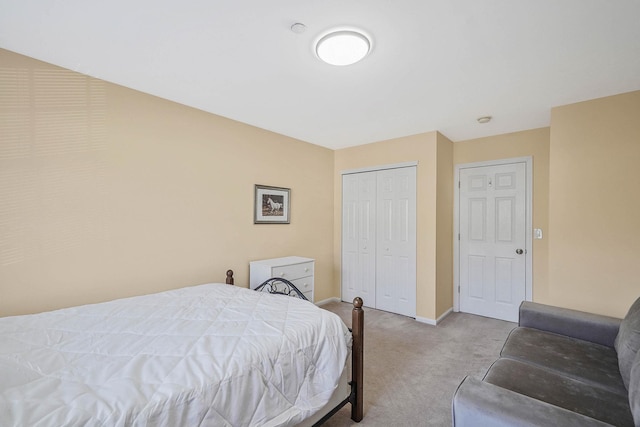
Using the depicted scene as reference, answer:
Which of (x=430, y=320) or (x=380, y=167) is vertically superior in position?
(x=380, y=167)

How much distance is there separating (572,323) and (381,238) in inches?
90.7

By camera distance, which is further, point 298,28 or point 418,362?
point 418,362

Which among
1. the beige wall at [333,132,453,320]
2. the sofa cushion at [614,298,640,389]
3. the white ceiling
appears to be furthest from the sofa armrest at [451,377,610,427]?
the beige wall at [333,132,453,320]

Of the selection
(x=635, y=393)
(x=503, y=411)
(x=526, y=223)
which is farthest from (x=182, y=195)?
(x=526, y=223)

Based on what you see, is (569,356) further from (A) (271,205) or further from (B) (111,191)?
(B) (111,191)

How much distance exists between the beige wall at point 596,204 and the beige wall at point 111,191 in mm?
3044

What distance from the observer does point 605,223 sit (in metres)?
2.53

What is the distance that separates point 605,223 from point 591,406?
192cm

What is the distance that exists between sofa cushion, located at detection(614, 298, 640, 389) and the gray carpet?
998mm

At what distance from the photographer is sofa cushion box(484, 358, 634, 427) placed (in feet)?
4.14

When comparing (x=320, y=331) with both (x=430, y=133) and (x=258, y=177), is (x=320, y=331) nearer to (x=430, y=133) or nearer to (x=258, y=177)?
(x=258, y=177)

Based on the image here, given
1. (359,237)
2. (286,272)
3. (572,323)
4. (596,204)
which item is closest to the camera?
(572,323)

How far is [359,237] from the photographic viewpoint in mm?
4344

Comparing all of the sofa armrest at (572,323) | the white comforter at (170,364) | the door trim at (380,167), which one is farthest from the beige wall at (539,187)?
the white comforter at (170,364)
